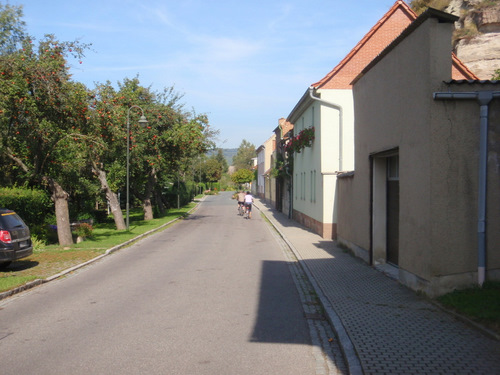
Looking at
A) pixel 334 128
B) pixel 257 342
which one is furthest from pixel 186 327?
pixel 334 128

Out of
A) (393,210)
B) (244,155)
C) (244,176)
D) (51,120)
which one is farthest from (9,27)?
(244,155)

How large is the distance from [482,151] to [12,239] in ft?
→ 32.8

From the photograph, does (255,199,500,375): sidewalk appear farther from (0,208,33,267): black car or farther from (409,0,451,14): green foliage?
(409,0,451,14): green foliage

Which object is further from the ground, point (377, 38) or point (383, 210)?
point (377, 38)

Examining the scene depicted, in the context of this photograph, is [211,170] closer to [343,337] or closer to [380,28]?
[380,28]

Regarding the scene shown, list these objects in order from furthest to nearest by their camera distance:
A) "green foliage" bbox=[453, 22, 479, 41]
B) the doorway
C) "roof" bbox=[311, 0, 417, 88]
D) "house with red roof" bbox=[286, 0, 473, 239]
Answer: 1. "green foliage" bbox=[453, 22, 479, 41]
2. "roof" bbox=[311, 0, 417, 88]
3. "house with red roof" bbox=[286, 0, 473, 239]
4. the doorway

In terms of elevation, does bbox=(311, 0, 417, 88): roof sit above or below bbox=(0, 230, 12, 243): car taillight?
above

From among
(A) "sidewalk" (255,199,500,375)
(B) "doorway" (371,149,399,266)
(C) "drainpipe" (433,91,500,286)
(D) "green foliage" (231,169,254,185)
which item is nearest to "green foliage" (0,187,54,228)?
(A) "sidewalk" (255,199,500,375)

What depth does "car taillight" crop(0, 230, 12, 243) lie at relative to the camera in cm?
1082

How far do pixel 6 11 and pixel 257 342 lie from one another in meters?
18.5

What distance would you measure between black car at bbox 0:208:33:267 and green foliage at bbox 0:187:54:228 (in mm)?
4443

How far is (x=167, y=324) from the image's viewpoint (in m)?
6.84

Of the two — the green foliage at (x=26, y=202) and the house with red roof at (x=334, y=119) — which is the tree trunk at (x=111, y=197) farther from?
the house with red roof at (x=334, y=119)

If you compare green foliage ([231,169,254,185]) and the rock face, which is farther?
green foliage ([231,169,254,185])
